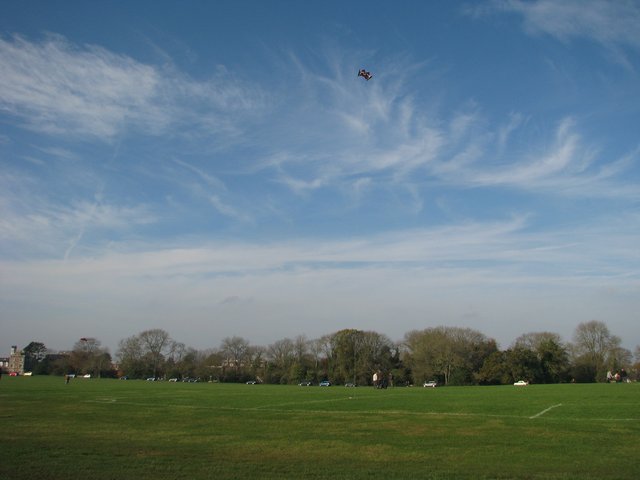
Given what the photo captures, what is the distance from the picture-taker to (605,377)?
97500 millimetres

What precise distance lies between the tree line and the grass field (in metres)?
62.9

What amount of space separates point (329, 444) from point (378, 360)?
97898 millimetres

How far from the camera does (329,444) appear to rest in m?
16.1

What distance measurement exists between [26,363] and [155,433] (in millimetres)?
193375

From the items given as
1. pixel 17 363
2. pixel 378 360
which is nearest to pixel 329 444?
pixel 378 360

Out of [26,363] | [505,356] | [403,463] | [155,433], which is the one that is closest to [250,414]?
[155,433]

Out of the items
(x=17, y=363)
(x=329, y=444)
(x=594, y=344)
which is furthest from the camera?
(x=17, y=363)

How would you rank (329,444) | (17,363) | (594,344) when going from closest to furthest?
(329,444), (594,344), (17,363)

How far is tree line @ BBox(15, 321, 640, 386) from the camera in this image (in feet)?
301

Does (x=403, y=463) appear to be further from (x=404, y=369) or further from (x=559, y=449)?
(x=404, y=369)

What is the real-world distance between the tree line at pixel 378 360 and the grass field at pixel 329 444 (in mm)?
62880

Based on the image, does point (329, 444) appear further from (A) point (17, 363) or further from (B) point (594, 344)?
(A) point (17, 363)

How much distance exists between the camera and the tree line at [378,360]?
91.8 metres

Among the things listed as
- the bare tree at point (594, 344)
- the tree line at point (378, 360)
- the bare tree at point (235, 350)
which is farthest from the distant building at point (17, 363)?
the bare tree at point (594, 344)
